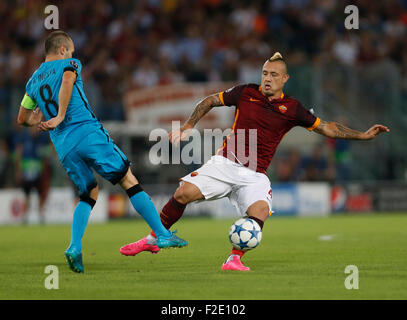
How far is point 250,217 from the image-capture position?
321 inches

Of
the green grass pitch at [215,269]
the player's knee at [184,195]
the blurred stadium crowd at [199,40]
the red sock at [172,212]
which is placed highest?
the blurred stadium crowd at [199,40]

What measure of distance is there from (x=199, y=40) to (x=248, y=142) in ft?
49.5

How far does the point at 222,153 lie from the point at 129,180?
1131 millimetres

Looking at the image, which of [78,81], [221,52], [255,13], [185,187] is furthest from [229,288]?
[255,13]

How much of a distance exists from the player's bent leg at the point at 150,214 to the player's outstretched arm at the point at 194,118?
63cm

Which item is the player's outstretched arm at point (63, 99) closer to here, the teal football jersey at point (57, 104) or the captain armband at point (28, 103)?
the teal football jersey at point (57, 104)

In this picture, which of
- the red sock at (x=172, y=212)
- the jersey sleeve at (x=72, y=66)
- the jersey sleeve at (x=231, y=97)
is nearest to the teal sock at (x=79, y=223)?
the red sock at (x=172, y=212)

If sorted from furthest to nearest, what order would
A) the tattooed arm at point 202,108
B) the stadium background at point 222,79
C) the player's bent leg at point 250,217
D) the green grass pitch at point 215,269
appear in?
the stadium background at point 222,79 < the tattooed arm at point 202,108 < the player's bent leg at point 250,217 < the green grass pitch at point 215,269

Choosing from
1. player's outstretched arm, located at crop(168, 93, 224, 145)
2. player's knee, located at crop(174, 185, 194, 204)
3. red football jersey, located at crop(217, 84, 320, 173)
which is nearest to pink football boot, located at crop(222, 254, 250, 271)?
player's knee, located at crop(174, 185, 194, 204)

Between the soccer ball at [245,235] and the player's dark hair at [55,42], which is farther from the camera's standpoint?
the player's dark hair at [55,42]

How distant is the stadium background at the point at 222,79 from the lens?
20.7 metres

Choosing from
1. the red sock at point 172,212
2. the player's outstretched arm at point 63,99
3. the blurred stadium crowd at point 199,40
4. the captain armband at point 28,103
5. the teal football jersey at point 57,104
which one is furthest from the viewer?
the blurred stadium crowd at point 199,40

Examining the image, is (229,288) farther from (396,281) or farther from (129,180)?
(129,180)

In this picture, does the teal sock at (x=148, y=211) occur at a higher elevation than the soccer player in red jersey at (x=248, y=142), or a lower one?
lower
